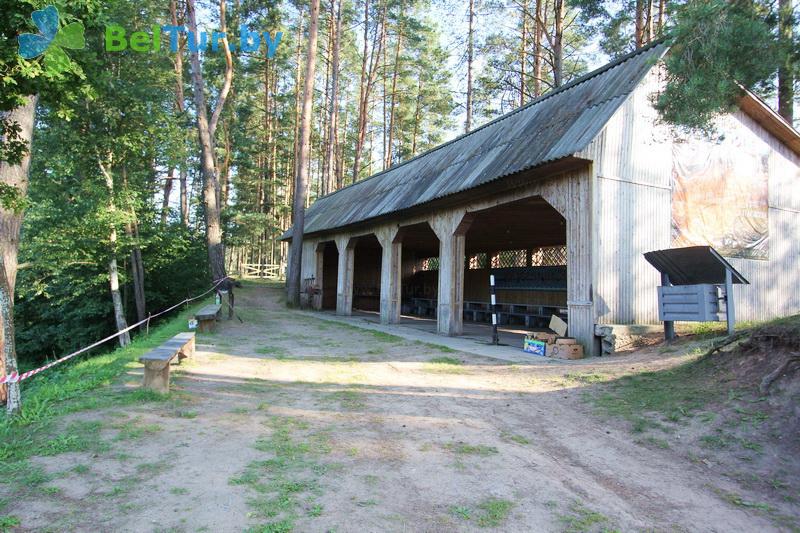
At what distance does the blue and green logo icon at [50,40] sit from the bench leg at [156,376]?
118 inches

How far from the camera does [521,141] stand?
10.4 m

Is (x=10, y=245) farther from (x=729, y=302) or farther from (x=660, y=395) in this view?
(x=729, y=302)

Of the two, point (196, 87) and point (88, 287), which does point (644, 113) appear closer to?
point (196, 87)

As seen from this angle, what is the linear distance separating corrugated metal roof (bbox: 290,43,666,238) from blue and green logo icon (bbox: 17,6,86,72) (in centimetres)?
647

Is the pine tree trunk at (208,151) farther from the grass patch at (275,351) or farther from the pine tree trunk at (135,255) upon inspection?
the grass patch at (275,351)

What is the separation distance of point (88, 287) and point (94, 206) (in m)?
4.16

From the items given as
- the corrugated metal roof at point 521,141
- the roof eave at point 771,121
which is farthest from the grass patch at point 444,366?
the roof eave at point 771,121

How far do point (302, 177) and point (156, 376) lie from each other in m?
14.7

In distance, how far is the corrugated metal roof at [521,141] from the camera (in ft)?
28.2

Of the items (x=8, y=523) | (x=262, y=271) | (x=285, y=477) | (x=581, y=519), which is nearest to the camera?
(x=8, y=523)

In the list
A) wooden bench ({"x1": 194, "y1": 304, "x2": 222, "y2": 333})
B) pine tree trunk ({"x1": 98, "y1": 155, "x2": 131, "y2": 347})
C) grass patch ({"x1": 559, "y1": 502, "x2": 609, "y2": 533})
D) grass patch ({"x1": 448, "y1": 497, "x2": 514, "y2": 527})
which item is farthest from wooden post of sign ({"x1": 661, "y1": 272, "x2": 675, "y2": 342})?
pine tree trunk ({"x1": 98, "y1": 155, "x2": 131, "y2": 347})

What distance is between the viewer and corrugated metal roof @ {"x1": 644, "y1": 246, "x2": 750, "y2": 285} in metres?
6.77

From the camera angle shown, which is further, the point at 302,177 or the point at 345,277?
the point at 302,177

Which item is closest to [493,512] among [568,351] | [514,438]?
[514,438]
